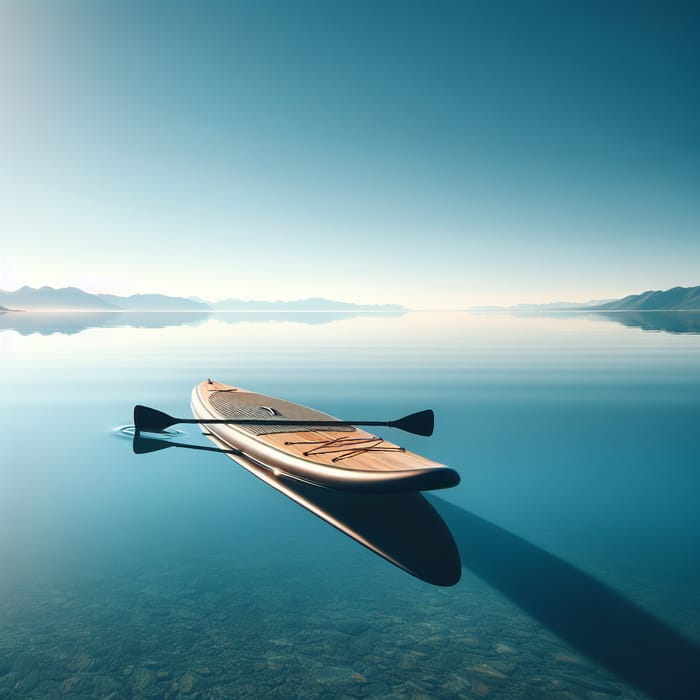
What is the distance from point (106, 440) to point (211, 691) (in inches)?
452

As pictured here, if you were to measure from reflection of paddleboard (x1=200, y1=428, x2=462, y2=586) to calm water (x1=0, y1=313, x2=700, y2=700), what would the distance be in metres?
0.22

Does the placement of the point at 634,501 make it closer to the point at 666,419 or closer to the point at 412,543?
the point at 412,543

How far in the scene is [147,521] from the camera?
29.1 ft

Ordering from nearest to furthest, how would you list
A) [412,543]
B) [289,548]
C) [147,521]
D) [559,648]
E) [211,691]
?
[211,691] → [559,648] → [412,543] → [289,548] → [147,521]

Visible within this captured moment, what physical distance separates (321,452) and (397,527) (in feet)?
6.53

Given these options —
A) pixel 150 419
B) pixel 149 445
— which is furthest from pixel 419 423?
pixel 149 445

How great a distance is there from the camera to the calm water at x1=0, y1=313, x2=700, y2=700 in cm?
498

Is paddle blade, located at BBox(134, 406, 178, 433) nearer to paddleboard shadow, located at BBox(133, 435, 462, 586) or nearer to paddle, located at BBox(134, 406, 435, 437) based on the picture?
paddle, located at BBox(134, 406, 435, 437)

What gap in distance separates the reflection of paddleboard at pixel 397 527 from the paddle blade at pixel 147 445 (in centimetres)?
604

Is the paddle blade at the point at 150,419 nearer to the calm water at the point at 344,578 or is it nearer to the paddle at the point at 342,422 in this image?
the paddle at the point at 342,422

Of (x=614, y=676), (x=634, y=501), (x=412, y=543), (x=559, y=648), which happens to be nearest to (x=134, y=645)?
(x=412, y=543)

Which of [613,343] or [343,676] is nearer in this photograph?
[343,676]

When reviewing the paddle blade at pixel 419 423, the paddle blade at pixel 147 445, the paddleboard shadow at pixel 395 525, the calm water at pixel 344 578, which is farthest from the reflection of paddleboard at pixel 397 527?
the paddle blade at pixel 147 445

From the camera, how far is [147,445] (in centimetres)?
1384
